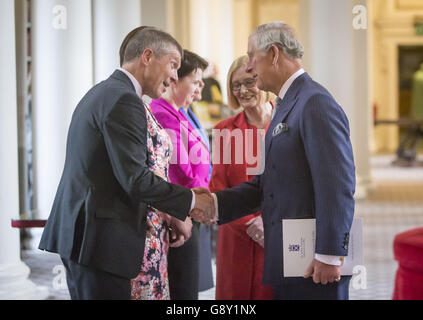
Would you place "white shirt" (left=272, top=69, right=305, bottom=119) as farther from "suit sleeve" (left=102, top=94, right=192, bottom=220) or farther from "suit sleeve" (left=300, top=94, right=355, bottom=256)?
"suit sleeve" (left=102, top=94, right=192, bottom=220)

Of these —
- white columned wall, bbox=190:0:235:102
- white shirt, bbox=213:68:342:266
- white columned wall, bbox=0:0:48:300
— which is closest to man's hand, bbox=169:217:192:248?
white shirt, bbox=213:68:342:266

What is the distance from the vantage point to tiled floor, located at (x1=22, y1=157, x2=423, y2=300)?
16.7 ft

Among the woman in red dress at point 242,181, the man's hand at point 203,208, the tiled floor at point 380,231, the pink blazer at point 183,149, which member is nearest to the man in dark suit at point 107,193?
the man's hand at point 203,208

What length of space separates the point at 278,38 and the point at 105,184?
832 millimetres

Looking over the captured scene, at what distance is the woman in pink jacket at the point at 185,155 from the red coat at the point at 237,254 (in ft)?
0.30

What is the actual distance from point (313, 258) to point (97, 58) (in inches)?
69.0

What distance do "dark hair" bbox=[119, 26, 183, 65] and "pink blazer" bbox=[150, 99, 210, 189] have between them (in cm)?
66

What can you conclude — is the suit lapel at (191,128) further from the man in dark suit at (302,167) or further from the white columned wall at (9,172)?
the white columned wall at (9,172)

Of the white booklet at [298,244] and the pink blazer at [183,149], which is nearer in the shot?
the white booklet at [298,244]

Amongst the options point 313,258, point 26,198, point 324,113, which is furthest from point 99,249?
point 26,198

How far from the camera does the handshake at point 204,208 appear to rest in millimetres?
2832

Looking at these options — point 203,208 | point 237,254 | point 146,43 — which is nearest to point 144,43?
point 146,43

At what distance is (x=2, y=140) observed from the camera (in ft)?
14.3
